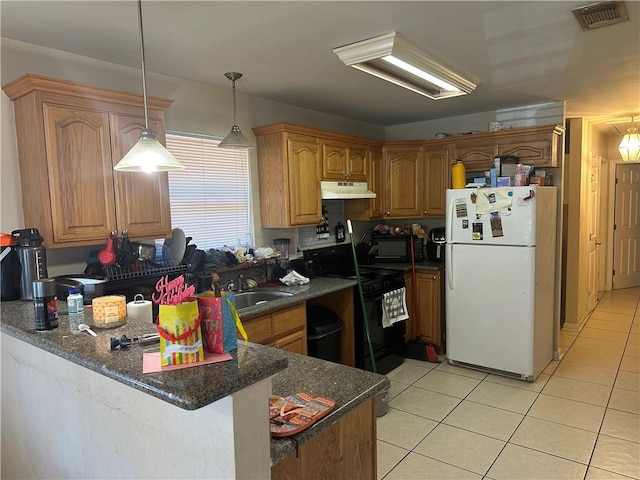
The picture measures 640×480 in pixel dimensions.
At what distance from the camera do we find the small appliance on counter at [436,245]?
468 centimetres

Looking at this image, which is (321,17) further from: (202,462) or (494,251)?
(494,251)

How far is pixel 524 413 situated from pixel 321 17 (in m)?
3.02

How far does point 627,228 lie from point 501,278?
193 inches

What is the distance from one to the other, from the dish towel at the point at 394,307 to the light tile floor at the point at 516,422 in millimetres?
510

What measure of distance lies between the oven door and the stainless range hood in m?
0.97

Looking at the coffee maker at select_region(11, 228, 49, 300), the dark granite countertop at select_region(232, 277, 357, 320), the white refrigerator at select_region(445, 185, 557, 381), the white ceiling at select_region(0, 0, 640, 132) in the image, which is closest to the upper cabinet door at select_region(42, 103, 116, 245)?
the coffee maker at select_region(11, 228, 49, 300)

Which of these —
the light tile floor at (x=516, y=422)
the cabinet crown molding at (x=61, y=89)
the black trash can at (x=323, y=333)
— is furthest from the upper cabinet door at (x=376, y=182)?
the cabinet crown molding at (x=61, y=89)

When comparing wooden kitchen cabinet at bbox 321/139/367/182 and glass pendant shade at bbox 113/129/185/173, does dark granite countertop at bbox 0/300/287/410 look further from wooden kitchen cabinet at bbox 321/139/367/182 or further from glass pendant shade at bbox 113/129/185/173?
wooden kitchen cabinet at bbox 321/139/367/182

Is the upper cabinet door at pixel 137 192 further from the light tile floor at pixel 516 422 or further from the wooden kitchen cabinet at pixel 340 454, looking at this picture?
the light tile floor at pixel 516 422

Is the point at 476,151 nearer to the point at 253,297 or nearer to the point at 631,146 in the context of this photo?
the point at 631,146

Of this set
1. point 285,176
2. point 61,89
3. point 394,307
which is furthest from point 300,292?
point 61,89

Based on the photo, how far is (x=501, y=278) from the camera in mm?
3740

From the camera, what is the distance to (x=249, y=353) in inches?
46.7

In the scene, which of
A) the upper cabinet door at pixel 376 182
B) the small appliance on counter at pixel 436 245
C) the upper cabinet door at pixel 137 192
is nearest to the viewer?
the upper cabinet door at pixel 137 192
